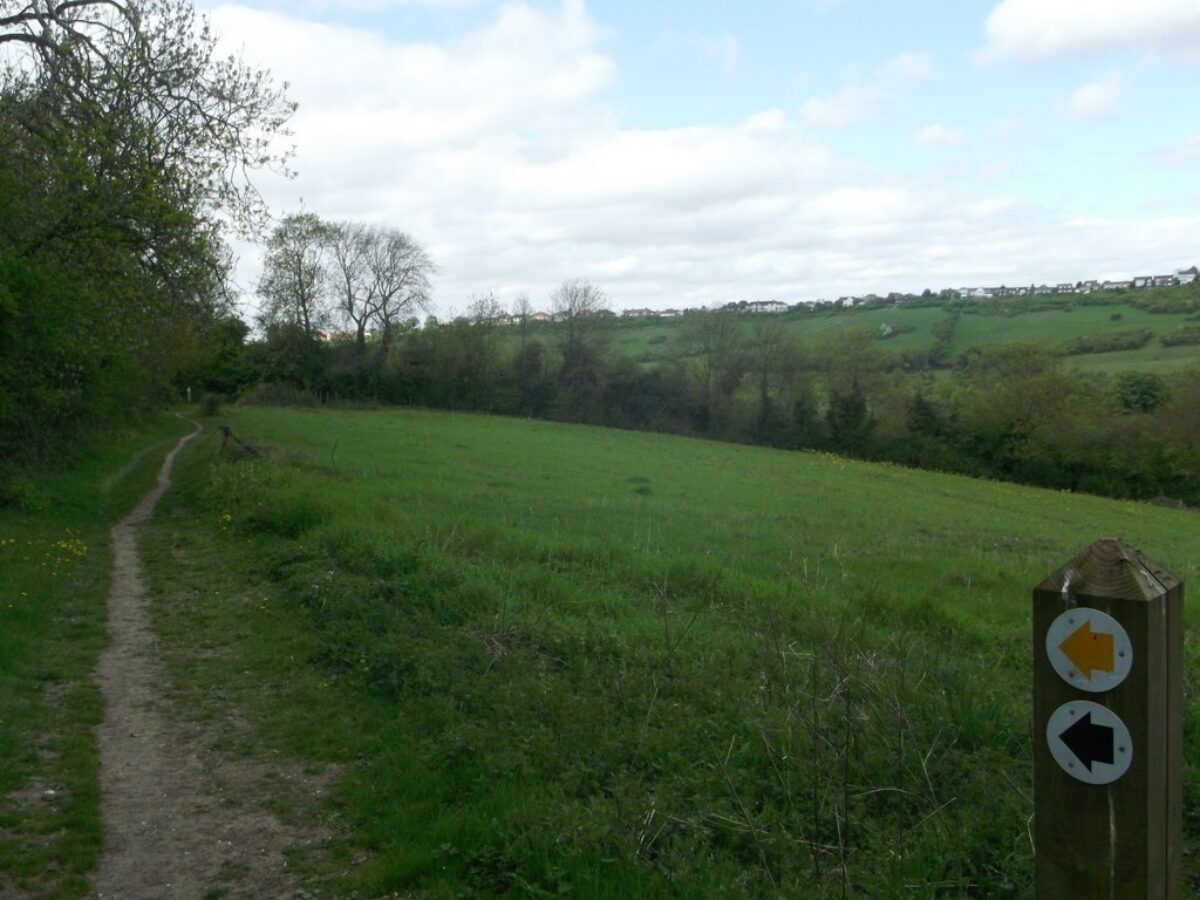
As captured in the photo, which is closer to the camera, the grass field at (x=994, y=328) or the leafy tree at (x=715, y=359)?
the leafy tree at (x=715, y=359)

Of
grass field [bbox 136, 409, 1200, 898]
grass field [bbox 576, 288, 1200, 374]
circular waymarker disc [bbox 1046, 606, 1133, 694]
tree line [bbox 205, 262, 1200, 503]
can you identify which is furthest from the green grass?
grass field [bbox 576, 288, 1200, 374]

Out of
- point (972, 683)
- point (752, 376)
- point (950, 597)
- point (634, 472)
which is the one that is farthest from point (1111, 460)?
point (972, 683)

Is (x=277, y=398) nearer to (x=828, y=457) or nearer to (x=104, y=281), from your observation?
(x=828, y=457)

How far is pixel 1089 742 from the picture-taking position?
10.2 feet

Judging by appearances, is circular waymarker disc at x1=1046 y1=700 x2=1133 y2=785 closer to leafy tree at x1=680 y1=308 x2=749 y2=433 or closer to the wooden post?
the wooden post

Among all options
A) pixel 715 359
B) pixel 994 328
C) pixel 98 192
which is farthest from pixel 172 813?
pixel 994 328

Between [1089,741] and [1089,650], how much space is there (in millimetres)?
279

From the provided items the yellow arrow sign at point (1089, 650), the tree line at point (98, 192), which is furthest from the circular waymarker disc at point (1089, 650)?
the tree line at point (98, 192)

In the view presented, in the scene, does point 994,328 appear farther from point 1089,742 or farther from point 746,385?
point 1089,742

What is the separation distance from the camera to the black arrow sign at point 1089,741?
3.07 meters

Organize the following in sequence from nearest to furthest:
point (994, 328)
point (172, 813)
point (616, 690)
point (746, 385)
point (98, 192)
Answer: point (172, 813)
point (616, 690)
point (98, 192)
point (746, 385)
point (994, 328)

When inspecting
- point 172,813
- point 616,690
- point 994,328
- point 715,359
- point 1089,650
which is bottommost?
point 172,813

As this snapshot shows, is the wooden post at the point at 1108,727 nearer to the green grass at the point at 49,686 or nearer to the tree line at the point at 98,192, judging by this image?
the green grass at the point at 49,686

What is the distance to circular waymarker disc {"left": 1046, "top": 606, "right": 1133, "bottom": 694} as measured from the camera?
3041mm
